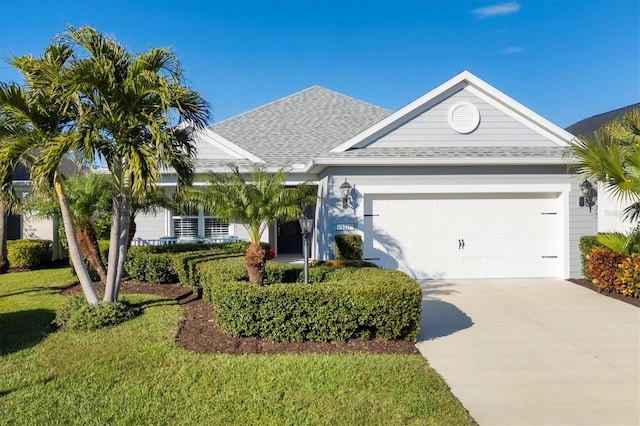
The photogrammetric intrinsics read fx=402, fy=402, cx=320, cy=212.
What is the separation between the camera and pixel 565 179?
36.3ft

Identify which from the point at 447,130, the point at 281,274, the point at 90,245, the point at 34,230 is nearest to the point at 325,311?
the point at 281,274

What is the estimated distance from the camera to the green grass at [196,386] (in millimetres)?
3764

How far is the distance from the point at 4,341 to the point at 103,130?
11.6 feet

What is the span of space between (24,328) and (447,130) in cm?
1060

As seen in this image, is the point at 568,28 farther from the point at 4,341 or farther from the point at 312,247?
the point at 4,341

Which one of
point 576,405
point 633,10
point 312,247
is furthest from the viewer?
point 312,247

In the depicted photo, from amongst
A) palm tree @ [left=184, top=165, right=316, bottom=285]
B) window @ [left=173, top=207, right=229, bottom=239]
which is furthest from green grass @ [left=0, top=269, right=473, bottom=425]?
window @ [left=173, top=207, right=229, bottom=239]

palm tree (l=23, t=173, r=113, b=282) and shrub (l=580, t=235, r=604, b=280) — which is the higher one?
palm tree (l=23, t=173, r=113, b=282)

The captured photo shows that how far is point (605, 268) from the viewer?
9359 mm

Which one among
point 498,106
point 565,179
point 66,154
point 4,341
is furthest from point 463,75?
point 4,341

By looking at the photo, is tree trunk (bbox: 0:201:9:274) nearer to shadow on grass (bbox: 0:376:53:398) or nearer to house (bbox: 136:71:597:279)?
house (bbox: 136:71:597:279)

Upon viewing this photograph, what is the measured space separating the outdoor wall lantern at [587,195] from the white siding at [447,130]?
219 cm

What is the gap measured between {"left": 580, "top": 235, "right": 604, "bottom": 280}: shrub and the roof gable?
2703mm

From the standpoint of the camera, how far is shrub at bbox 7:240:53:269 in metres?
13.2
